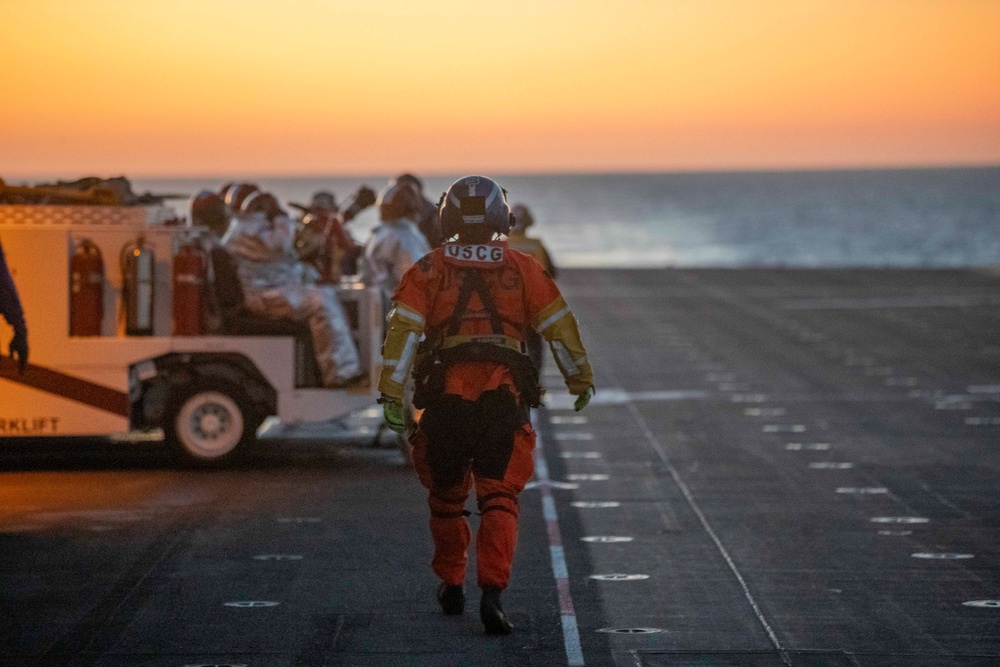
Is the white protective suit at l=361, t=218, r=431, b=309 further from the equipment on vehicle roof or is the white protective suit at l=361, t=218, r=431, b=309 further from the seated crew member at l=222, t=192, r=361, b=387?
the equipment on vehicle roof

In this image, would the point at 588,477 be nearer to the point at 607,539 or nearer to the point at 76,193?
the point at 607,539

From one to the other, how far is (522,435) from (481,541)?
0.56 meters

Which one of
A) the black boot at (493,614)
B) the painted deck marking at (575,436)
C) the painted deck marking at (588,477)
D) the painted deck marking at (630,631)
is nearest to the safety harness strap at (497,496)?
the black boot at (493,614)

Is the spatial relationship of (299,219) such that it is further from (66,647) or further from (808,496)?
(66,647)

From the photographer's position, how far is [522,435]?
8320mm

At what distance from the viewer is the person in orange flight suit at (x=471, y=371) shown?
27.0 feet

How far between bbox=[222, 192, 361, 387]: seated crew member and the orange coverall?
5.13 meters

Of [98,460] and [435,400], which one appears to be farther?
[98,460]

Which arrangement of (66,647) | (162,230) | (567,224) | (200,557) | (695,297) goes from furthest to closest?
(567,224) < (695,297) < (162,230) < (200,557) < (66,647)

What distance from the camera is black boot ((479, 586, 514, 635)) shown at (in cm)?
796

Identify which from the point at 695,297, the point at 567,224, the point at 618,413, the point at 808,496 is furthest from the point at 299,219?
the point at 567,224

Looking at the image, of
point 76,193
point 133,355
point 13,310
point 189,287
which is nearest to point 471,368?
point 13,310

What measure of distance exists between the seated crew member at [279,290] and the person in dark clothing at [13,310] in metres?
2.80

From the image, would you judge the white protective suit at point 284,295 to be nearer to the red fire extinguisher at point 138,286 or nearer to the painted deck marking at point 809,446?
the red fire extinguisher at point 138,286
